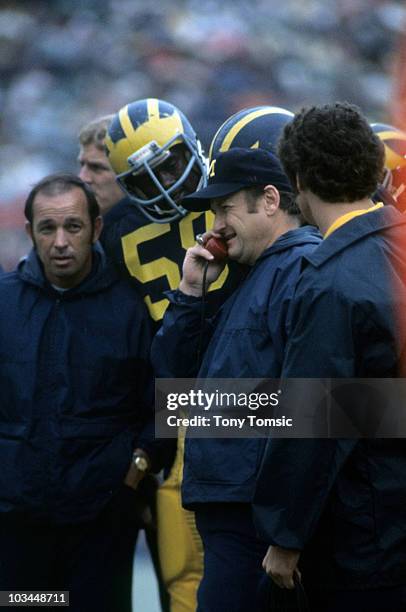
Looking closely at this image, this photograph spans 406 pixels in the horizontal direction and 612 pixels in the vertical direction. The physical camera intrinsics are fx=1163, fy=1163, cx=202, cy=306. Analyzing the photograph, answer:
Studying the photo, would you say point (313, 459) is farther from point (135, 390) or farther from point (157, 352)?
point (135, 390)

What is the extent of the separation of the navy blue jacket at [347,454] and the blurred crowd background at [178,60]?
7.24 metres

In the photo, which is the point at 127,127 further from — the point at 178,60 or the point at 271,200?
the point at 178,60

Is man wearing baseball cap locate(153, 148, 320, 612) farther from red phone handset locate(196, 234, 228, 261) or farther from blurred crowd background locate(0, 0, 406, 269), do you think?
blurred crowd background locate(0, 0, 406, 269)

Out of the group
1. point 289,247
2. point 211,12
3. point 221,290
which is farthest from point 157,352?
point 211,12

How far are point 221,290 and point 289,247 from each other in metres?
0.33

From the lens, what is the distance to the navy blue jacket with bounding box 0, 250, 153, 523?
11.7 feet

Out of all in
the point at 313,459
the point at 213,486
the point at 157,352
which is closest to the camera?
the point at 313,459

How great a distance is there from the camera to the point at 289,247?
116 inches

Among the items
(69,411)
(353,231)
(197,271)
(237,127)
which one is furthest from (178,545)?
(353,231)

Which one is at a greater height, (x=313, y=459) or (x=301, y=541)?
(x=313, y=459)

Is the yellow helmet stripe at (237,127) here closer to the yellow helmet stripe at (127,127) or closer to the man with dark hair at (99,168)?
the yellow helmet stripe at (127,127)

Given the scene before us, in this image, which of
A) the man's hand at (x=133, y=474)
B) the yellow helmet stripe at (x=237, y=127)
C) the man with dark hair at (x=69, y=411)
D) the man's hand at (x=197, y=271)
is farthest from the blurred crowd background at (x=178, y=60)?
the man's hand at (x=197, y=271)

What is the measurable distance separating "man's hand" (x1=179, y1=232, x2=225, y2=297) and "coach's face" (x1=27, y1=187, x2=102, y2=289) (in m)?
0.70

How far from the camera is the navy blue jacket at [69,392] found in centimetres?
356
